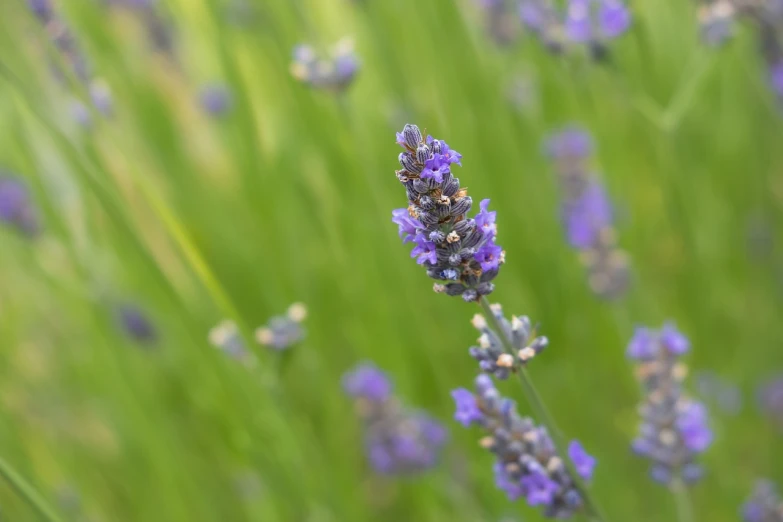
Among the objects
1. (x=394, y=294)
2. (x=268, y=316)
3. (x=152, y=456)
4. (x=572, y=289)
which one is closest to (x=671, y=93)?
(x=572, y=289)

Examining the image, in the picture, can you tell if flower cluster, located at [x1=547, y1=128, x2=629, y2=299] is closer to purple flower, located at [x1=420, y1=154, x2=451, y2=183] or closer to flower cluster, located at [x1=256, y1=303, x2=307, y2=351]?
flower cluster, located at [x1=256, y1=303, x2=307, y2=351]

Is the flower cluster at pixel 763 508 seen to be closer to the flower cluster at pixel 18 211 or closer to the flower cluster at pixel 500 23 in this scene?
the flower cluster at pixel 500 23

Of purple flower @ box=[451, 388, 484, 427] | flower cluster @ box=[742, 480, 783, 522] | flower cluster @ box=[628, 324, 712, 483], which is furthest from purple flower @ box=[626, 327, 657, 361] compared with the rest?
flower cluster @ box=[742, 480, 783, 522]

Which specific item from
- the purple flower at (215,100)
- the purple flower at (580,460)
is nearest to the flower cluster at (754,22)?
the purple flower at (580,460)

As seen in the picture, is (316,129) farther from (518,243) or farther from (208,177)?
(208,177)

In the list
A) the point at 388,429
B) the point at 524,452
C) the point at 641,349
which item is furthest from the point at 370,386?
the point at 524,452
